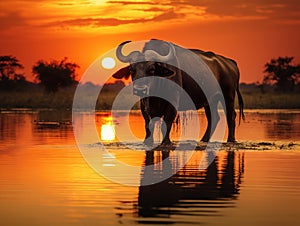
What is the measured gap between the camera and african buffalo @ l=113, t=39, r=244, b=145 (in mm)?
16375

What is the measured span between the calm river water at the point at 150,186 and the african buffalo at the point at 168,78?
2.39 ft

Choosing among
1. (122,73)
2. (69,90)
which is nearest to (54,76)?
(69,90)

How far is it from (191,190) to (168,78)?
7.17 metres

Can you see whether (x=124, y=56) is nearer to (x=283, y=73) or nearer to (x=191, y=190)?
(x=191, y=190)

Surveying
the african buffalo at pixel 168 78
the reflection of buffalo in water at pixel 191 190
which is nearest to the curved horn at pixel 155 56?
the african buffalo at pixel 168 78

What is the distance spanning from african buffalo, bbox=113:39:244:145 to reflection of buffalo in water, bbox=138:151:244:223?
2431 mm

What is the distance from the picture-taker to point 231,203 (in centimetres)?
930

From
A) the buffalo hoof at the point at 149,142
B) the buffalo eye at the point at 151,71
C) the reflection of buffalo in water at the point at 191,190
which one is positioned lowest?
the reflection of buffalo in water at the point at 191,190

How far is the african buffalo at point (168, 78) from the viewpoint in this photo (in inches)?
645

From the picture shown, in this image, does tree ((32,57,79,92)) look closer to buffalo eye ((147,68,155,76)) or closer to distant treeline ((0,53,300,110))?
distant treeline ((0,53,300,110))

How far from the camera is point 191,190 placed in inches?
406

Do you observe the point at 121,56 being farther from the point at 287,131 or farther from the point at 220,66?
the point at 287,131

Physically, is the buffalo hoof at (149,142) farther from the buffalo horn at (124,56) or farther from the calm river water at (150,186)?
the buffalo horn at (124,56)

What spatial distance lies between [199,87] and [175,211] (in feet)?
34.5
